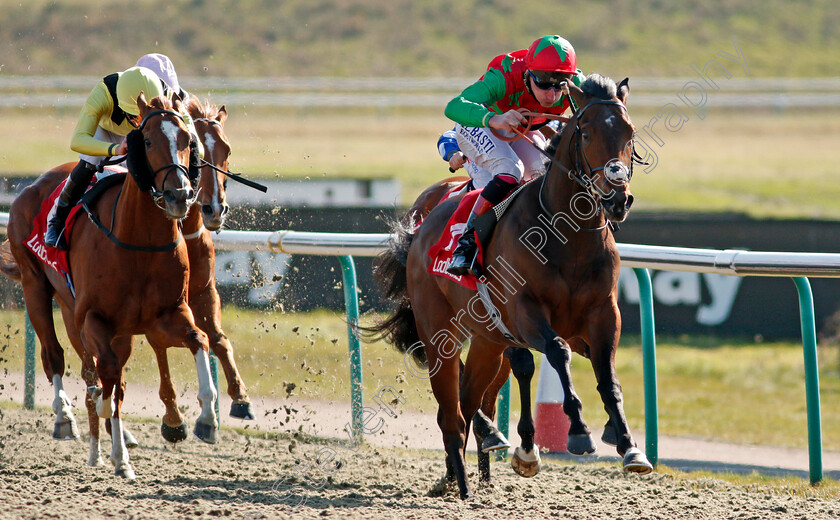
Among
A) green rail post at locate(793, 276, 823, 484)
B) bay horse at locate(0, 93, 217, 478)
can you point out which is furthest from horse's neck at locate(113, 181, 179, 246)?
green rail post at locate(793, 276, 823, 484)

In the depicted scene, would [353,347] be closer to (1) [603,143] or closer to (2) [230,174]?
(2) [230,174]

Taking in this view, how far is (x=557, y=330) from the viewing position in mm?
4383

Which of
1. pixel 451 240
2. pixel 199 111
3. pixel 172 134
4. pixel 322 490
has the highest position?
pixel 199 111

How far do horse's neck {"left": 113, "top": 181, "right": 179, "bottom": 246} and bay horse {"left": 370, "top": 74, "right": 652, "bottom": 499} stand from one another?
4.51 ft

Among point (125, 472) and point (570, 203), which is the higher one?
point (570, 203)

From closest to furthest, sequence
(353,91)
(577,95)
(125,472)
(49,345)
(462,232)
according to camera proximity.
→ 1. (577,95)
2. (462,232)
3. (125,472)
4. (49,345)
5. (353,91)

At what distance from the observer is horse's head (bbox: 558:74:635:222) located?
3.84 m

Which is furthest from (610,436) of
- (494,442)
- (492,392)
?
(492,392)

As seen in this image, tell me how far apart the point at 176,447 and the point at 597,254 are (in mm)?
3038

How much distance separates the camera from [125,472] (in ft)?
16.7

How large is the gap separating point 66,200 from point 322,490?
2101 mm

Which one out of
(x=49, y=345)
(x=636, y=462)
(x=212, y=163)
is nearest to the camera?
(x=636, y=462)

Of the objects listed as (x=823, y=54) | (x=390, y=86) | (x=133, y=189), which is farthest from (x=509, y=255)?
(x=823, y=54)

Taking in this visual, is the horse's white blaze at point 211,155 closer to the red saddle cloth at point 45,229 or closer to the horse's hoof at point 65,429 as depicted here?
the red saddle cloth at point 45,229
